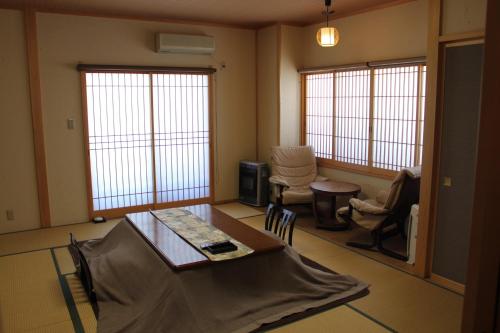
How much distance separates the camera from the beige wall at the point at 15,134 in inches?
198

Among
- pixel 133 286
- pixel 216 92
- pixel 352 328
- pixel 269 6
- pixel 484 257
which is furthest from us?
pixel 216 92

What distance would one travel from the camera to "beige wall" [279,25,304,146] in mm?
6230

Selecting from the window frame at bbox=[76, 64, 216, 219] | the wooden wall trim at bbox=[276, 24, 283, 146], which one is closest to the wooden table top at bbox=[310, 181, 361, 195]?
the wooden wall trim at bbox=[276, 24, 283, 146]

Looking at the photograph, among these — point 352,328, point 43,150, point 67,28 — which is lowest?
point 352,328

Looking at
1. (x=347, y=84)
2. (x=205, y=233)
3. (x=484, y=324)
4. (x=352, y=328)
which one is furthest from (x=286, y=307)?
(x=347, y=84)

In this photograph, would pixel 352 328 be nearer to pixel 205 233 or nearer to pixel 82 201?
pixel 205 233

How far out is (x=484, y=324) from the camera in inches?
17.1

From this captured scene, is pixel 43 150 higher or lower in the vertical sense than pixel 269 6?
lower

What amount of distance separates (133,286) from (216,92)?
12.3 ft

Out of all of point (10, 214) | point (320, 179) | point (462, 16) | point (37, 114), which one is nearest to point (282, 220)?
point (320, 179)

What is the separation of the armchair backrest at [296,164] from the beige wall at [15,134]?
318cm

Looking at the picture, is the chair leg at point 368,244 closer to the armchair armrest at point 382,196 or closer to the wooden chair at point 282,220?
the armchair armrest at point 382,196

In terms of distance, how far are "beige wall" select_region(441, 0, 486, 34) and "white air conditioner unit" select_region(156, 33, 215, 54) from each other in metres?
3.40

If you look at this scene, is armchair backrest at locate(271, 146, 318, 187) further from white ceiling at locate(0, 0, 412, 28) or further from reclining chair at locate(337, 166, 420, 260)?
white ceiling at locate(0, 0, 412, 28)
